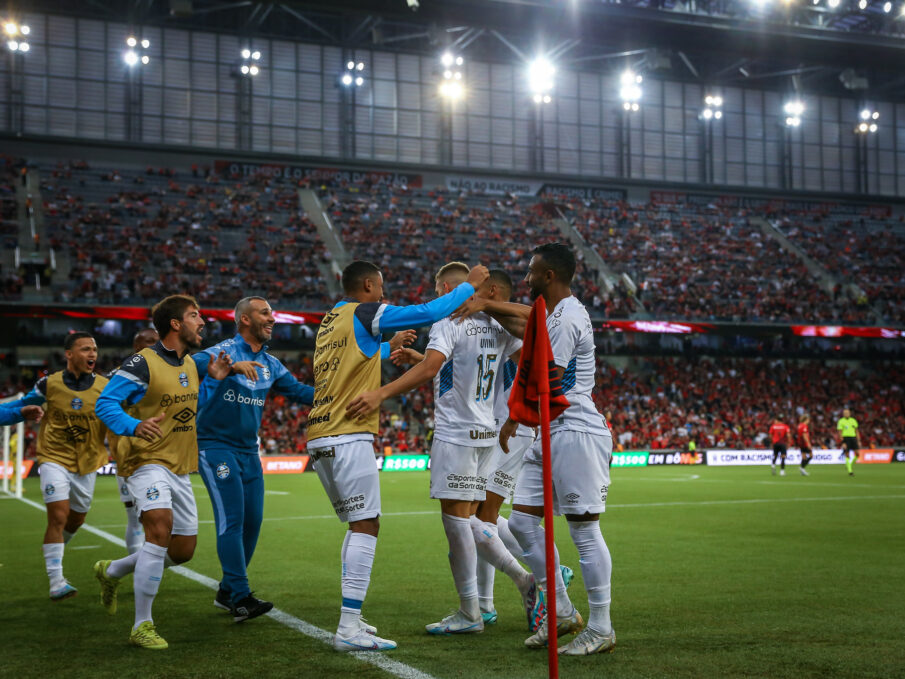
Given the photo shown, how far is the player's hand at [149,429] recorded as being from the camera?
5.95 metres

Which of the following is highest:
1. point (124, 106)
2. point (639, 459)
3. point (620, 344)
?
point (124, 106)

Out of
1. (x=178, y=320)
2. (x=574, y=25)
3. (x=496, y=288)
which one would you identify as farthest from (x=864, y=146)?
(x=178, y=320)

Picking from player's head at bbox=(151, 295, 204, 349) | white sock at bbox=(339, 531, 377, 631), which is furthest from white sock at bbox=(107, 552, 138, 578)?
white sock at bbox=(339, 531, 377, 631)

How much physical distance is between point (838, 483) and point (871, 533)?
37.7 ft

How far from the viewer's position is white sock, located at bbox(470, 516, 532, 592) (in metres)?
6.53

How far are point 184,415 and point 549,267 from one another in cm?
289

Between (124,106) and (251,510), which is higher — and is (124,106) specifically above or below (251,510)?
above

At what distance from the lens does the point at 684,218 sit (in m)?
56.5

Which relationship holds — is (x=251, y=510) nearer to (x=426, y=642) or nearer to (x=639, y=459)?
(x=426, y=642)

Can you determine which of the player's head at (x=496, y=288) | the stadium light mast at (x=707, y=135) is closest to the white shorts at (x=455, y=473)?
the player's head at (x=496, y=288)

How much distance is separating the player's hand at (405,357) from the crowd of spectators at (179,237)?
3316 centimetres

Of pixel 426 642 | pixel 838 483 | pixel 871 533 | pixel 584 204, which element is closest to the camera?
pixel 426 642

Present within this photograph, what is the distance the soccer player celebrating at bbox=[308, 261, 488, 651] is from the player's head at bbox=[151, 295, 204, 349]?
110 cm

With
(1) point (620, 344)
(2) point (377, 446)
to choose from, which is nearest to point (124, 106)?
(2) point (377, 446)
